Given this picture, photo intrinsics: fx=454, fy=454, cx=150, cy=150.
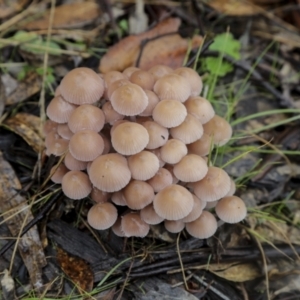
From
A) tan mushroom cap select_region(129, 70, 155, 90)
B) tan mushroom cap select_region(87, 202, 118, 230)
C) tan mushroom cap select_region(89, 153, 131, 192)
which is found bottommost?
tan mushroom cap select_region(87, 202, 118, 230)

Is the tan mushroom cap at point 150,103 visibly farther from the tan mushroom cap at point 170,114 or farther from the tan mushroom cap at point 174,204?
the tan mushroom cap at point 174,204

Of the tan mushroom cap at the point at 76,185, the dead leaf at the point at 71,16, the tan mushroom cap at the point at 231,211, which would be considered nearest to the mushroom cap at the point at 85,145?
the tan mushroom cap at the point at 76,185

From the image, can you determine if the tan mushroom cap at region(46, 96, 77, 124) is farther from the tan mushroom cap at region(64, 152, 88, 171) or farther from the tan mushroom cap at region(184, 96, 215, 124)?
the tan mushroom cap at region(184, 96, 215, 124)

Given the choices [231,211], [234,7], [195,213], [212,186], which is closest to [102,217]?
[195,213]

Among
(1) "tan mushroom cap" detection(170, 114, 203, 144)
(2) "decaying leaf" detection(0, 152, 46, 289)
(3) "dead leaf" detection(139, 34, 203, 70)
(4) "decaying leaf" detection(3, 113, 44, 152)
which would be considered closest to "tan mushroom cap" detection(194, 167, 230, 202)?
(1) "tan mushroom cap" detection(170, 114, 203, 144)

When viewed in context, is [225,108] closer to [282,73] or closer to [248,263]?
[282,73]

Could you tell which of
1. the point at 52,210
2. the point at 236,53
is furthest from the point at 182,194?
the point at 236,53
